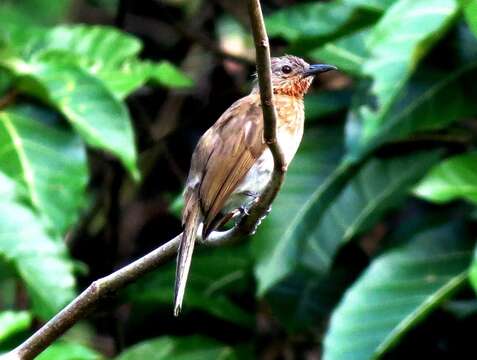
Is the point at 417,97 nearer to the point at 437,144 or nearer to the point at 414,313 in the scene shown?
the point at 437,144

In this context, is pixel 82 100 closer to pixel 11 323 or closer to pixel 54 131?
pixel 54 131

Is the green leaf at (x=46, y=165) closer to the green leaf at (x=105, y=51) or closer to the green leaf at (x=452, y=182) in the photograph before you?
the green leaf at (x=105, y=51)

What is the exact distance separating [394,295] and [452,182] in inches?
20.7

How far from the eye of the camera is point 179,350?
5336 mm

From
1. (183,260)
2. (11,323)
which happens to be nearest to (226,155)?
(183,260)

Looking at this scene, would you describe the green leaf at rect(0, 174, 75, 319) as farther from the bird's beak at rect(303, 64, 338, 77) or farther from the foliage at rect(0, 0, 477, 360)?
the bird's beak at rect(303, 64, 338, 77)

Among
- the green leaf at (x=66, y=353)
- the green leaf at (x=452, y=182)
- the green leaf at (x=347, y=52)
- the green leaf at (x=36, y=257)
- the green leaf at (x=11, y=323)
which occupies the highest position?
the green leaf at (x=347, y=52)

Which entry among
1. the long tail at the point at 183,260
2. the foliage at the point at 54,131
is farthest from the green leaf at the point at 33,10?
the long tail at the point at 183,260

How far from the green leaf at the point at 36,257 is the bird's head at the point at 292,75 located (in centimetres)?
111

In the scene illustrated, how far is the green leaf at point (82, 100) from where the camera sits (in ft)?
15.5

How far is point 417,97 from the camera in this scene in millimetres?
4867

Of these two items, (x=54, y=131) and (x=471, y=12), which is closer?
(x=471, y=12)

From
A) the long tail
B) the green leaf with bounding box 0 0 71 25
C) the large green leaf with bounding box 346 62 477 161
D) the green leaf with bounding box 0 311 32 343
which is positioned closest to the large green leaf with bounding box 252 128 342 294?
the large green leaf with bounding box 346 62 477 161

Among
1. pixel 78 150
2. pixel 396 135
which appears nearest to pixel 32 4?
pixel 78 150
